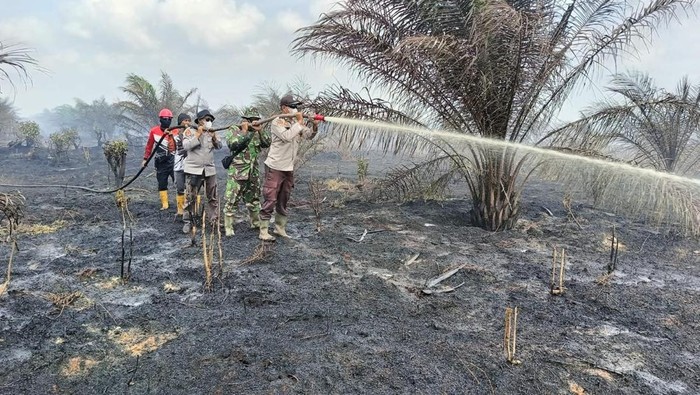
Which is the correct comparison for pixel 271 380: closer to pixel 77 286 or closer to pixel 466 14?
pixel 77 286

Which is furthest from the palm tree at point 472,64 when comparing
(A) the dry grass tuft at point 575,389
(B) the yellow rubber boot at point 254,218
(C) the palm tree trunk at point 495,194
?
(A) the dry grass tuft at point 575,389

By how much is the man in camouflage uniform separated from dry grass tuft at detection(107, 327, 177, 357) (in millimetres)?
2516

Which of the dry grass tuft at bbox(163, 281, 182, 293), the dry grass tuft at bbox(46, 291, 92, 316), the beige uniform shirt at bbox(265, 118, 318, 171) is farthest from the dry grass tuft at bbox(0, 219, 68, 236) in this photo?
the beige uniform shirt at bbox(265, 118, 318, 171)

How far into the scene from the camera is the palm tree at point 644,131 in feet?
16.9

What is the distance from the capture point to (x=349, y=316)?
10.8 ft

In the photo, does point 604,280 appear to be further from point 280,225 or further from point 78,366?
point 78,366

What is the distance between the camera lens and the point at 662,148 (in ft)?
24.7

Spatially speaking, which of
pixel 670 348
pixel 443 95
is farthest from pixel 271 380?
pixel 443 95

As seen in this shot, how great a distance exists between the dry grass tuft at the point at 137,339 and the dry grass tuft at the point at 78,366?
0.68 ft

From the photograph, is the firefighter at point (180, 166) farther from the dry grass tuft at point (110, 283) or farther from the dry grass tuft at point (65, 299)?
the dry grass tuft at point (65, 299)

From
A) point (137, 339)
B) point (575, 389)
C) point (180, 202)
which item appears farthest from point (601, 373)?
point (180, 202)

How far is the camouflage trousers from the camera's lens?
17.4 ft

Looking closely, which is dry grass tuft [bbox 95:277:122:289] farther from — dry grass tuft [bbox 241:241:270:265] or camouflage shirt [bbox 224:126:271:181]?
camouflage shirt [bbox 224:126:271:181]

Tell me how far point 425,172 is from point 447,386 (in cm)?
477
